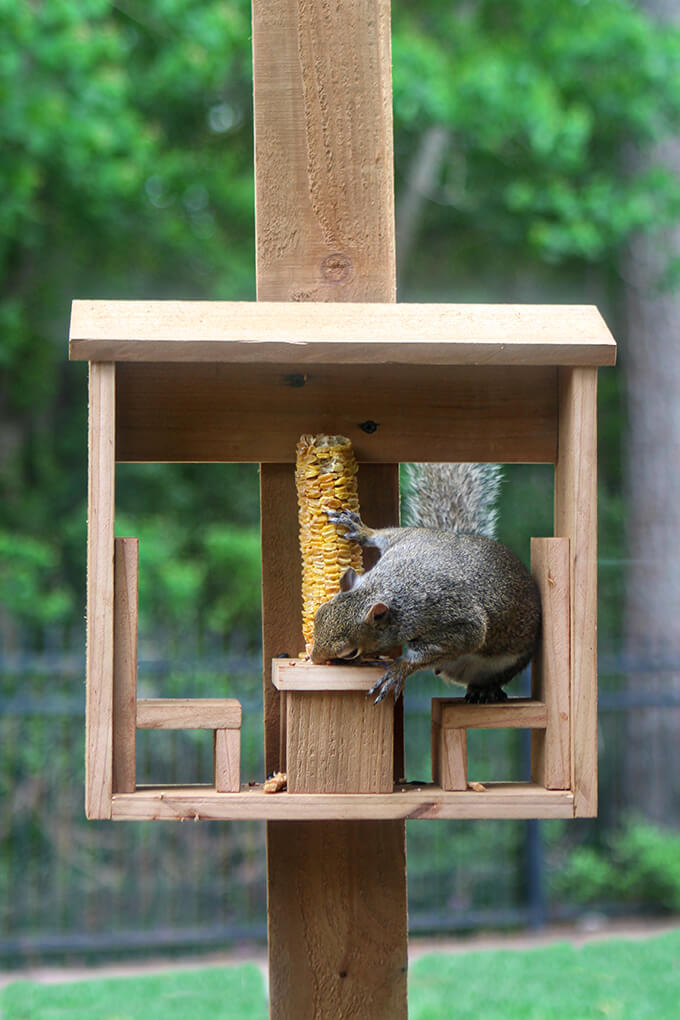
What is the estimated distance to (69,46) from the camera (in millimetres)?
5238

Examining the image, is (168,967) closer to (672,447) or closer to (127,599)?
(672,447)

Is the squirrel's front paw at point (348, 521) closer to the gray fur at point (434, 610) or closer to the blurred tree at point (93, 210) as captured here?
the gray fur at point (434, 610)

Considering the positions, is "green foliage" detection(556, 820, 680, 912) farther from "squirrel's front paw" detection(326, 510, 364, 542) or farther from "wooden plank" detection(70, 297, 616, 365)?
"wooden plank" detection(70, 297, 616, 365)

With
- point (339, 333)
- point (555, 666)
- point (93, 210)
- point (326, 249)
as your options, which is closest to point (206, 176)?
point (93, 210)

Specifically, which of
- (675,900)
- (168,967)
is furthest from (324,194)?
(675,900)

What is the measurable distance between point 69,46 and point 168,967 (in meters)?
3.77

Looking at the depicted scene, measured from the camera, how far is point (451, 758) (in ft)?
4.93

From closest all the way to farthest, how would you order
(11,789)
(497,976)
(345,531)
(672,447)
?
(345,531) → (497,976) → (11,789) → (672,447)

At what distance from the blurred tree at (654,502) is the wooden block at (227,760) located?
4250 millimetres

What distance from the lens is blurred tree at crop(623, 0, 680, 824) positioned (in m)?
5.69

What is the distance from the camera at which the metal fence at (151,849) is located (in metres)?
4.87

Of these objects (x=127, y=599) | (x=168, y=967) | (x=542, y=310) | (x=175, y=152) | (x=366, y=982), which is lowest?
(x=168, y=967)

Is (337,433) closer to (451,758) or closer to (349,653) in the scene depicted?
(349,653)

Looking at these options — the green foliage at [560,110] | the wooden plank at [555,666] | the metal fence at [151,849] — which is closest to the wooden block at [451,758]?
the wooden plank at [555,666]
